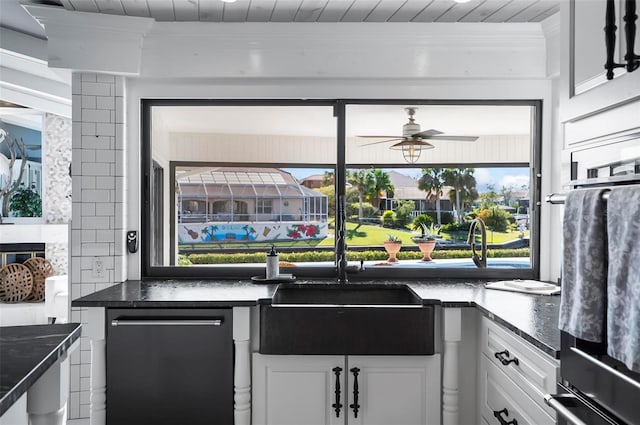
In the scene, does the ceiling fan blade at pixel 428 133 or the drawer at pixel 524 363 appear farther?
the ceiling fan blade at pixel 428 133

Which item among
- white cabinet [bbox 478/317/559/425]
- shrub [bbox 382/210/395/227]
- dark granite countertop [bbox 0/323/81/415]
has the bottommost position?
white cabinet [bbox 478/317/559/425]

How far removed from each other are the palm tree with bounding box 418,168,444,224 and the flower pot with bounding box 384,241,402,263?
0.29 m

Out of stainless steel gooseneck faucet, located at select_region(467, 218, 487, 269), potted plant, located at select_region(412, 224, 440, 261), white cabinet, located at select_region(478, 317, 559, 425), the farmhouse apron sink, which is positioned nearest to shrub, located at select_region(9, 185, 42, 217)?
the farmhouse apron sink

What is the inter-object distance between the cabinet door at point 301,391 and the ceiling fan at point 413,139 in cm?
132

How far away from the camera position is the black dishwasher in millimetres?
2354

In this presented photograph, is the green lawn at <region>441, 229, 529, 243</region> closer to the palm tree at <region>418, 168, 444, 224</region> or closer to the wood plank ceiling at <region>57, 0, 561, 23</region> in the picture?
the palm tree at <region>418, 168, 444, 224</region>

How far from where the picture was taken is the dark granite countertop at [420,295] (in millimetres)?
1915

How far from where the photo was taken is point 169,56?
293cm

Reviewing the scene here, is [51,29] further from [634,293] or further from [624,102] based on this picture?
[634,293]

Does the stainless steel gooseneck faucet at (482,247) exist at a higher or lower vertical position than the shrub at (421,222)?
lower

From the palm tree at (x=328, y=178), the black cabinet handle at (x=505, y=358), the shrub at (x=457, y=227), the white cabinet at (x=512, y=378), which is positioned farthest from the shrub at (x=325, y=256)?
the black cabinet handle at (x=505, y=358)

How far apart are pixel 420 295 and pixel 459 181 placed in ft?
2.99

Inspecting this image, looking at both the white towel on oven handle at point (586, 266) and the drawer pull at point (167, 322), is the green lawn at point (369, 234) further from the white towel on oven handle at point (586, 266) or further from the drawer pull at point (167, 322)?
the white towel on oven handle at point (586, 266)

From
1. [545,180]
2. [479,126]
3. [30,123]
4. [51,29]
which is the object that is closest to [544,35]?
[479,126]
